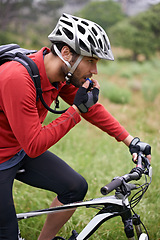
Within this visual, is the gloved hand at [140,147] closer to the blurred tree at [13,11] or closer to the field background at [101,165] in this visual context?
the field background at [101,165]

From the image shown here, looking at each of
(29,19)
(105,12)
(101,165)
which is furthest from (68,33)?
(105,12)

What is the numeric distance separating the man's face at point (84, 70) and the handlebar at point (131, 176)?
663 mm

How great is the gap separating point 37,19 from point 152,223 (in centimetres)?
1943

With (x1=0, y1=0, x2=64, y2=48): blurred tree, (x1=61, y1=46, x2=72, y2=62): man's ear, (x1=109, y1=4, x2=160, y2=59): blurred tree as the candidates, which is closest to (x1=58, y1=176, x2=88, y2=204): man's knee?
(x1=61, y1=46, x2=72, y2=62): man's ear

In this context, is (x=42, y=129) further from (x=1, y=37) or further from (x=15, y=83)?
(x=1, y=37)

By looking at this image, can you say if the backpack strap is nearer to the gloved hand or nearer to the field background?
the gloved hand

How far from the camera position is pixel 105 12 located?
25.6 meters

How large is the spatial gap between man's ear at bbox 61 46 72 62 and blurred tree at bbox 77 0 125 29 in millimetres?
22935

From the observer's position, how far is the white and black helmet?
6.79ft

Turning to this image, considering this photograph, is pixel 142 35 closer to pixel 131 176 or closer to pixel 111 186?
pixel 131 176

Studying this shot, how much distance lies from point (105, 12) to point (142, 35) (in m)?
4.99

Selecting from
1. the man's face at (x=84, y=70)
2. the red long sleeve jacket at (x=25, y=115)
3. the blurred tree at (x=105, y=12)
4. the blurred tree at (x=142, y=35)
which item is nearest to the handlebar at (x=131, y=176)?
the red long sleeve jacket at (x=25, y=115)

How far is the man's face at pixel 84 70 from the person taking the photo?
212 cm

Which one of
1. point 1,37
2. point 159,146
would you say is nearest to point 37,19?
point 1,37
